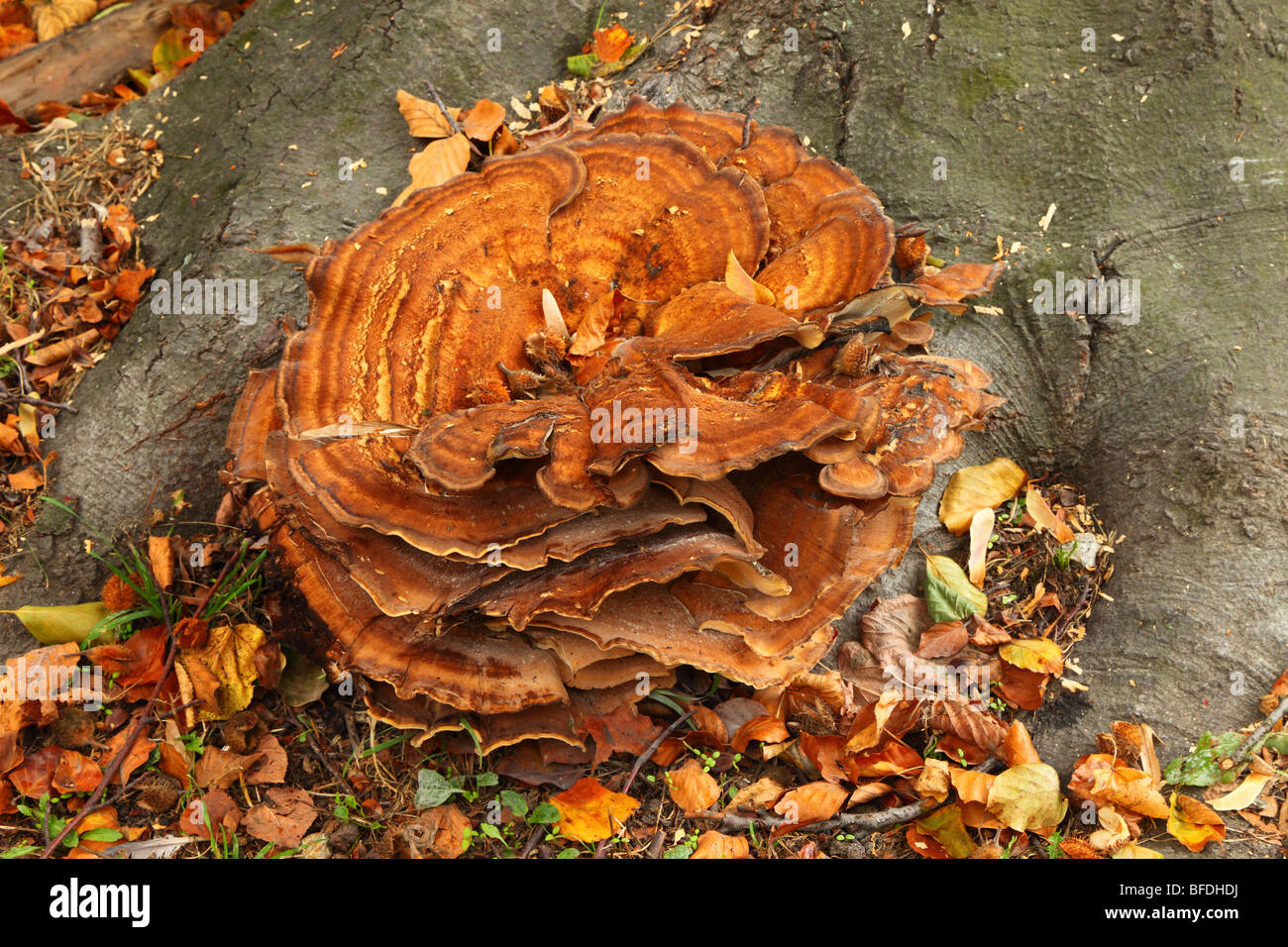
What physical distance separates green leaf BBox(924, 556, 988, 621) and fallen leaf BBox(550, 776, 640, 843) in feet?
5.30

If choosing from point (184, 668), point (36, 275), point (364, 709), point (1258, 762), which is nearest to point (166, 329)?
point (36, 275)

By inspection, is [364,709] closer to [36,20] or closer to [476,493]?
[476,493]

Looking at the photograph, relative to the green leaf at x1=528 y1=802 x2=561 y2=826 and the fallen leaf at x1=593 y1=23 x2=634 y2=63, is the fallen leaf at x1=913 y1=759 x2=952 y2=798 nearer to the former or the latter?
the green leaf at x1=528 y1=802 x2=561 y2=826

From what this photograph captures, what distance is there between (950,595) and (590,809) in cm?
187

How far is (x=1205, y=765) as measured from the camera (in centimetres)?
333

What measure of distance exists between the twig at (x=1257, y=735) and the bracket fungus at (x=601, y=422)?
1.55 m

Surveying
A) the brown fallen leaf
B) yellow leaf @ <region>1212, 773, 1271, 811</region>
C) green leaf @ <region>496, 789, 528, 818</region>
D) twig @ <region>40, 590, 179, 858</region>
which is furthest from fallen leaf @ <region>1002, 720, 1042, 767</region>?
twig @ <region>40, 590, 179, 858</region>

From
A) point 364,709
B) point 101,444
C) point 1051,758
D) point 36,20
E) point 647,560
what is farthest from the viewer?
point 36,20

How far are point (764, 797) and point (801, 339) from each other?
1.91 m

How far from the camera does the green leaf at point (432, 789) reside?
11.6 ft

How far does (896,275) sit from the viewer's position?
391 centimetres

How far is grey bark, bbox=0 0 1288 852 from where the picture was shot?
3.64 meters
